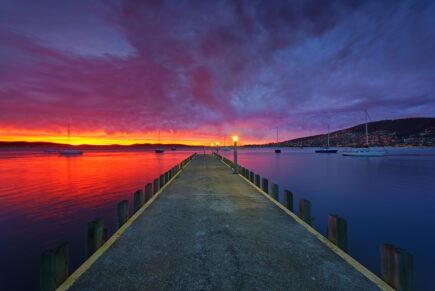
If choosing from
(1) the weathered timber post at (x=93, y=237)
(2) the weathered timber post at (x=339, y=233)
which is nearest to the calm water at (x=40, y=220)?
(1) the weathered timber post at (x=93, y=237)

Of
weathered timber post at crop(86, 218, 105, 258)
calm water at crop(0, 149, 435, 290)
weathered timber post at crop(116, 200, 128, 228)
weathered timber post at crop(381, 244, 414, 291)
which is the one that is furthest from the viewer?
calm water at crop(0, 149, 435, 290)

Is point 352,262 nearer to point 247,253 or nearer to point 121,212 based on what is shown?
point 247,253

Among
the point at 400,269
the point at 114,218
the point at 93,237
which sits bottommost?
the point at 114,218

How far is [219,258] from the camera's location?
5008mm

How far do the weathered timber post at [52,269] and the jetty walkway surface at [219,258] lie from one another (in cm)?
34

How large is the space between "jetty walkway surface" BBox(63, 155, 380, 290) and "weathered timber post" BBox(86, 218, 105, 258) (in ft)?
1.41

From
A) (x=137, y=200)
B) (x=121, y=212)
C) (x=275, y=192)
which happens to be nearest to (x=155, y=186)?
(x=137, y=200)

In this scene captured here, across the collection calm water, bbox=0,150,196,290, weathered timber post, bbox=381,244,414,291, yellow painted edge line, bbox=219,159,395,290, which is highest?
weathered timber post, bbox=381,244,414,291

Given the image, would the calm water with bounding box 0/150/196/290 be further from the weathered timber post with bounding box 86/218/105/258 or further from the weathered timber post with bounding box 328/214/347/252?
the weathered timber post with bounding box 328/214/347/252

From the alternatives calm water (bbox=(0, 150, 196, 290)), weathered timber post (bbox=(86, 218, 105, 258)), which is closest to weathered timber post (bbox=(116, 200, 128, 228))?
weathered timber post (bbox=(86, 218, 105, 258))

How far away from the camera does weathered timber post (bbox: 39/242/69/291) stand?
3967 mm

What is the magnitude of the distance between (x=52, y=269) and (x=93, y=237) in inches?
61.4

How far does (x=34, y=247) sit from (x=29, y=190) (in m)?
16.4

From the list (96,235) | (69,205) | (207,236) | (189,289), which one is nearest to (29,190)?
(69,205)
